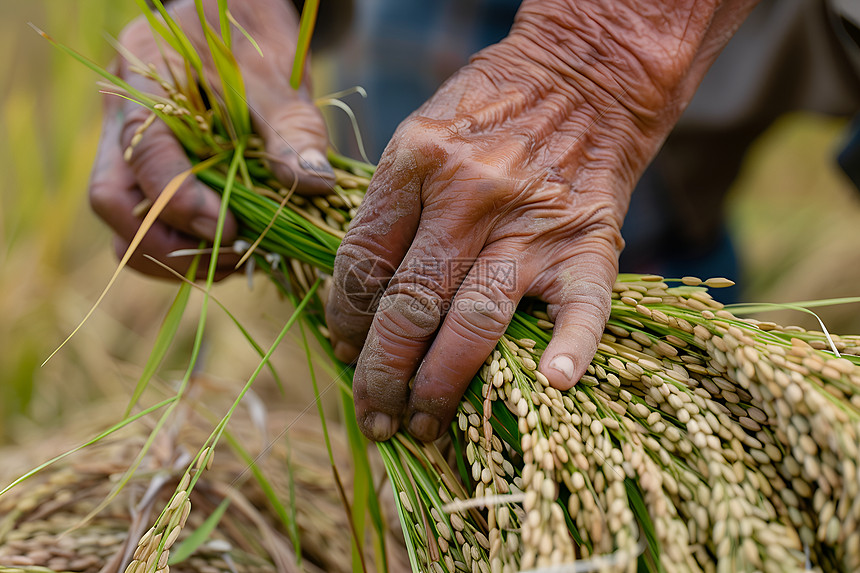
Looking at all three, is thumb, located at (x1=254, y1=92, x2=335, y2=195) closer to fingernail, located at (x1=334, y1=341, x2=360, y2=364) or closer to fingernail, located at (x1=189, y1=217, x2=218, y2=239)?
fingernail, located at (x1=189, y1=217, x2=218, y2=239)

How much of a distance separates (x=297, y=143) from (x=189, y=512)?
58 centimetres

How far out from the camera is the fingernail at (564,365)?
2.02 ft

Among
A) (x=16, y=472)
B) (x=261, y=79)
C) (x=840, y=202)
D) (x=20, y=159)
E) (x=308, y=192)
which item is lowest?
(x=840, y=202)

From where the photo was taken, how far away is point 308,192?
Answer: 0.84 meters

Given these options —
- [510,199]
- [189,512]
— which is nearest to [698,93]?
[510,199]

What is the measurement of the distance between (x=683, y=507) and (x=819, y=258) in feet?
7.14

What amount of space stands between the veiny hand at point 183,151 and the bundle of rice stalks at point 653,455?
0.13m

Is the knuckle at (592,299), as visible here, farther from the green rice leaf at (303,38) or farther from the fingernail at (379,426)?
Result: the green rice leaf at (303,38)

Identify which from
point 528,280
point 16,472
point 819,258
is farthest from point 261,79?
point 819,258

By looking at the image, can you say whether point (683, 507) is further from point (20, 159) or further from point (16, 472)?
point (20, 159)

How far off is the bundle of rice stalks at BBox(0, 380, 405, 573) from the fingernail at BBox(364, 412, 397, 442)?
0.13 metres

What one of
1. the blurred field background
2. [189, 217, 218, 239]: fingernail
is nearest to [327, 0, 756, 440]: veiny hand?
[189, 217, 218, 239]: fingernail

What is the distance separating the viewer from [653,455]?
1.91 ft

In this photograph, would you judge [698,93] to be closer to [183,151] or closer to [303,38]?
[303,38]
